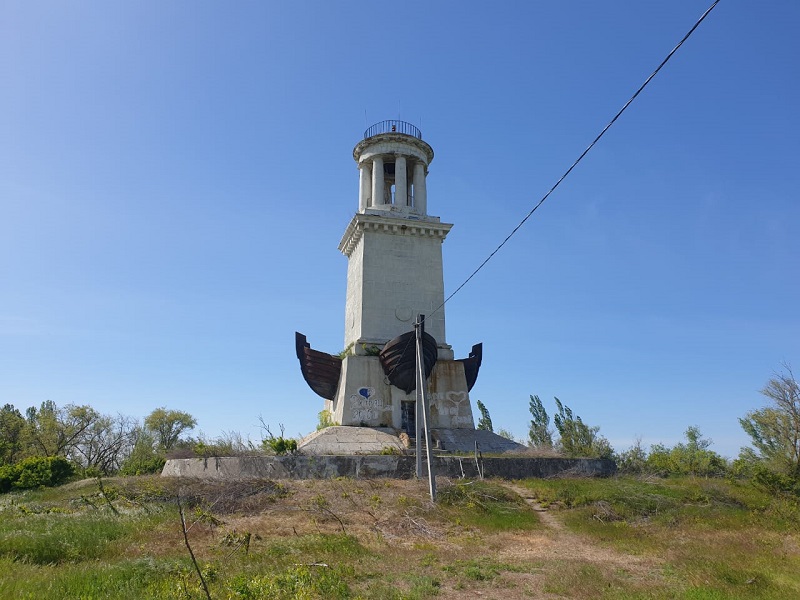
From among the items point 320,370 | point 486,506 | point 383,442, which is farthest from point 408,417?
point 486,506

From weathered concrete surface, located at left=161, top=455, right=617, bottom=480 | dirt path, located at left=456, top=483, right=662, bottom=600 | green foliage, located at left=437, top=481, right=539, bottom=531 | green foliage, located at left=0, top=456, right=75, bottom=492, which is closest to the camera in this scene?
dirt path, located at left=456, top=483, right=662, bottom=600

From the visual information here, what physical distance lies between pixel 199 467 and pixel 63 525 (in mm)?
8018

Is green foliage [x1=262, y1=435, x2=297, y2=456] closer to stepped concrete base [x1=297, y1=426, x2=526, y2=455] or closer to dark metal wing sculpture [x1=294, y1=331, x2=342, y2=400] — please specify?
stepped concrete base [x1=297, y1=426, x2=526, y2=455]

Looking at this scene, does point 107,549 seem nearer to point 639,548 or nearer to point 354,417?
point 639,548

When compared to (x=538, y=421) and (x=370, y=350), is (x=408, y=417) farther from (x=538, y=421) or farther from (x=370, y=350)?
(x=538, y=421)

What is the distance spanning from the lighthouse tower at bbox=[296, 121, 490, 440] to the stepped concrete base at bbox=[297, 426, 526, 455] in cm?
55

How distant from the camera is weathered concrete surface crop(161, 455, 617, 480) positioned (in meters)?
17.7

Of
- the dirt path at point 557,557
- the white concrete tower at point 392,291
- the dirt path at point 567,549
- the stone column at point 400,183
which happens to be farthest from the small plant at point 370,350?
the dirt path at point 567,549

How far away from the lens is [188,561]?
851 centimetres

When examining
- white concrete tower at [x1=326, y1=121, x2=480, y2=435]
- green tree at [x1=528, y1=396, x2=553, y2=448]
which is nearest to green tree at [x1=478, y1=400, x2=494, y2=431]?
green tree at [x1=528, y1=396, x2=553, y2=448]

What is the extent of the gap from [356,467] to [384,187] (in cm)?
1594

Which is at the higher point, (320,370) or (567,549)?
(320,370)

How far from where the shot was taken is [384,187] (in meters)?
29.1

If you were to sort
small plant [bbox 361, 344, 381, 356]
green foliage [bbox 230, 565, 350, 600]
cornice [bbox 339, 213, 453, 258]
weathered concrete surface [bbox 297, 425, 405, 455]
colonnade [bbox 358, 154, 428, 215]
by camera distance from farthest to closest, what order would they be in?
colonnade [bbox 358, 154, 428, 215], cornice [bbox 339, 213, 453, 258], small plant [bbox 361, 344, 381, 356], weathered concrete surface [bbox 297, 425, 405, 455], green foliage [bbox 230, 565, 350, 600]
